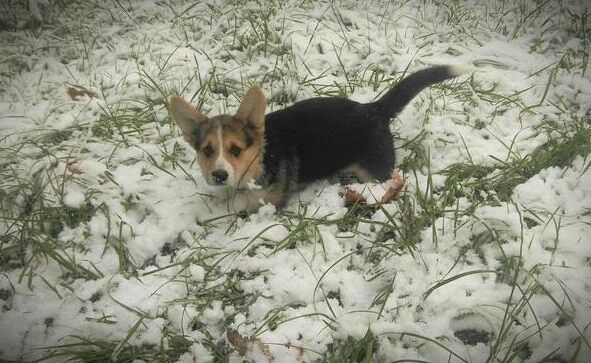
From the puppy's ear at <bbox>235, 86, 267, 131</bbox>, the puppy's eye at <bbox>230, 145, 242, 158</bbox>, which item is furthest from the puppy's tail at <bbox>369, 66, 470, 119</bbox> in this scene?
the puppy's eye at <bbox>230, 145, 242, 158</bbox>

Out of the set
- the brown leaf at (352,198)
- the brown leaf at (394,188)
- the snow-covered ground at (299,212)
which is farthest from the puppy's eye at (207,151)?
the brown leaf at (394,188)

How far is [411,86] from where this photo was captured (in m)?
2.91

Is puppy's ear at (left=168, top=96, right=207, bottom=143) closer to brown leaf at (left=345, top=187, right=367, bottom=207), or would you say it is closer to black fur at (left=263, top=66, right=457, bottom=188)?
black fur at (left=263, top=66, right=457, bottom=188)

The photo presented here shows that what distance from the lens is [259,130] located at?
262 cm

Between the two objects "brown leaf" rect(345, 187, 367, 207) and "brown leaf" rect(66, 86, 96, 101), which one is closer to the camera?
"brown leaf" rect(345, 187, 367, 207)

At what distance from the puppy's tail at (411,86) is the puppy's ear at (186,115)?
1.22 metres

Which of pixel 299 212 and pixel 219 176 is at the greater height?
pixel 219 176

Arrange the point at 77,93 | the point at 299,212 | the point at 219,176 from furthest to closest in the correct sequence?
1. the point at 77,93
2. the point at 299,212
3. the point at 219,176

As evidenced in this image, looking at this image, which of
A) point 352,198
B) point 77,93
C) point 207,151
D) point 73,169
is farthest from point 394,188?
point 77,93

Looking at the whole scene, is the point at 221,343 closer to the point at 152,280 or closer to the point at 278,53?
the point at 152,280

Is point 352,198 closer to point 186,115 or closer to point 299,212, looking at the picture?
point 299,212

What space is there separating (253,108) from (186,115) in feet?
1.38

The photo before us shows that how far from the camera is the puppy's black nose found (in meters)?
2.49

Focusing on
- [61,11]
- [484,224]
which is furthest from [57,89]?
[484,224]
